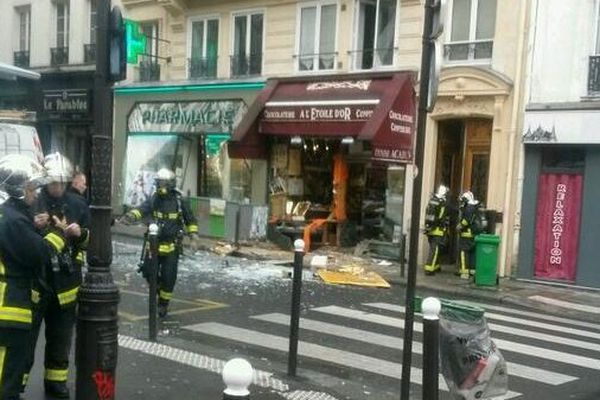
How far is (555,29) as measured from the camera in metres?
14.8

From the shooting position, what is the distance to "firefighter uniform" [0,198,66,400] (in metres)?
4.71

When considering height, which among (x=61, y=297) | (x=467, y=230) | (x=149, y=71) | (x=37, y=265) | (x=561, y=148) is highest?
(x=149, y=71)

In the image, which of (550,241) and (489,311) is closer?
(489,311)

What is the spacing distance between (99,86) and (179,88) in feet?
56.5

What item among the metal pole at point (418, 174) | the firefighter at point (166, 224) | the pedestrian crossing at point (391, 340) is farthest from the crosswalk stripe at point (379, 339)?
the metal pole at point (418, 174)

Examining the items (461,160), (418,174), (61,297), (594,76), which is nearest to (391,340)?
(418,174)

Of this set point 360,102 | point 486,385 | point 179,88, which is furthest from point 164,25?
point 486,385

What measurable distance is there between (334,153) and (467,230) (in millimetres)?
5157

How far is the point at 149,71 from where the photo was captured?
23.2 meters

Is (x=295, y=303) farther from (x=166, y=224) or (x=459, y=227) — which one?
(x=459, y=227)

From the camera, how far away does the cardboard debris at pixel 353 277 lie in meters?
13.4

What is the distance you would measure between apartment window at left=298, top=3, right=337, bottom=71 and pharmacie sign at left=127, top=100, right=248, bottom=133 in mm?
2185

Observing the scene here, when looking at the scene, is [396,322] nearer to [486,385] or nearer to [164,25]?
[486,385]

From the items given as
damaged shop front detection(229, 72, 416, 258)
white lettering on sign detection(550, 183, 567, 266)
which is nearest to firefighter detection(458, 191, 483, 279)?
white lettering on sign detection(550, 183, 567, 266)
